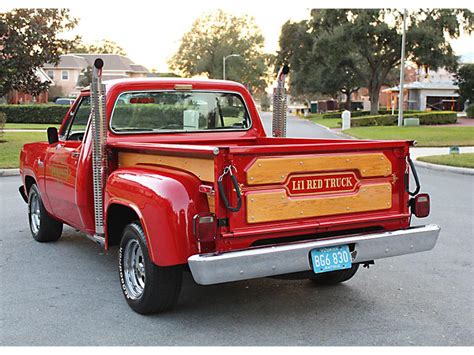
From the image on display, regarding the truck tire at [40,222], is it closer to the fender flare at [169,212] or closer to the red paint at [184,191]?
the red paint at [184,191]

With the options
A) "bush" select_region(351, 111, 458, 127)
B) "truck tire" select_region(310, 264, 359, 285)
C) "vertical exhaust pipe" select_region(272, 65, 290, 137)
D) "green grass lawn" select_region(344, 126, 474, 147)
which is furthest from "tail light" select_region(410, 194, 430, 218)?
"bush" select_region(351, 111, 458, 127)

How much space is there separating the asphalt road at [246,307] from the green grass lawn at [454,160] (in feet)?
29.1

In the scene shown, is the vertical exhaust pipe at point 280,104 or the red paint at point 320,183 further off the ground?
the vertical exhaust pipe at point 280,104

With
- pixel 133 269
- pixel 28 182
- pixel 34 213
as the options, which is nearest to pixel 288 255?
pixel 133 269

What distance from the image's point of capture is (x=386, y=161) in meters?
4.90

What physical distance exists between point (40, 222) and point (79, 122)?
142 cm

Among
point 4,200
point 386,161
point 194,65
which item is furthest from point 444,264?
point 194,65

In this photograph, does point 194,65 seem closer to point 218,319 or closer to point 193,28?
point 193,28

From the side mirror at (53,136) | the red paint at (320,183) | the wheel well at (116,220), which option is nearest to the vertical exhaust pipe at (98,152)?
the wheel well at (116,220)

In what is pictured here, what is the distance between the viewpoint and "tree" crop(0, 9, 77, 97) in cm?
2081

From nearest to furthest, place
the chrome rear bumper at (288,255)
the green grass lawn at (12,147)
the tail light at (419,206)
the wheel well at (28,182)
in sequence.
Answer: the chrome rear bumper at (288,255) → the tail light at (419,206) → the wheel well at (28,182) → the green grass lawn at (12,147)

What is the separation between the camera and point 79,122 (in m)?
6.67

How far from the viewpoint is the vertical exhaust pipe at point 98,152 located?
18.2 feet

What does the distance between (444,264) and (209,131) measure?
2.74 meters
